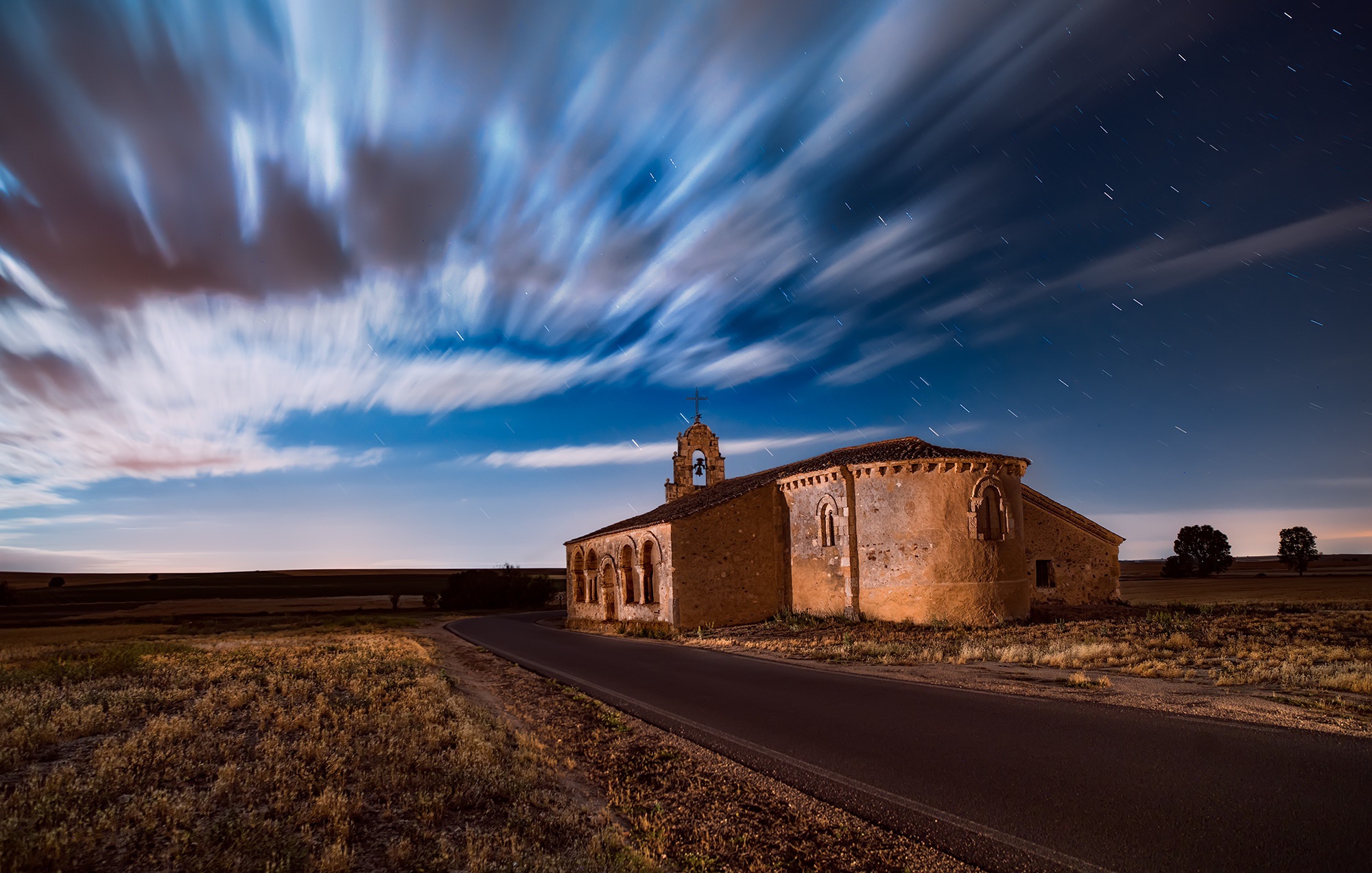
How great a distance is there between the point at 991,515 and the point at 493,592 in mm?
50035

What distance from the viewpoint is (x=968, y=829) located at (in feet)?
A: 17.7

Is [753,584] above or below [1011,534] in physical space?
below

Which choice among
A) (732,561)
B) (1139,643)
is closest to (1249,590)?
(1139,643)

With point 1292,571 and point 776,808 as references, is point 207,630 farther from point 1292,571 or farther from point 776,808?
point 1292,571

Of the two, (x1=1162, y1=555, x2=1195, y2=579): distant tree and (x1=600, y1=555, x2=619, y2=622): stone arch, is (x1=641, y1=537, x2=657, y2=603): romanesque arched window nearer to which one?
(x1=600, y1=555, x2=619, y2=622): stone arch

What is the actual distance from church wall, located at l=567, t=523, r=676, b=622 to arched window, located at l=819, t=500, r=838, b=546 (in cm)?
599

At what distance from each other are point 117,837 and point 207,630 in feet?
141

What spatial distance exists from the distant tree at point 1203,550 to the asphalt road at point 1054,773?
7526 centimetres

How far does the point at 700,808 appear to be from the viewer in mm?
6258

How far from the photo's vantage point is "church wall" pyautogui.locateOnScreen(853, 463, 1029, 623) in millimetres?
22359

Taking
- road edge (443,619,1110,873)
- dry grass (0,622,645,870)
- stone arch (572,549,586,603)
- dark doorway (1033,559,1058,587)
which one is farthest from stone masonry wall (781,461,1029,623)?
stone arch (572,549,586,603)

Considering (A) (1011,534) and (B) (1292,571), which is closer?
(A) (1011,534)

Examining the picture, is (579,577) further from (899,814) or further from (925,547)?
(899,814)

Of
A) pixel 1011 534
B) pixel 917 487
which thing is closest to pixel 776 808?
pixel 917 487
